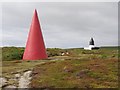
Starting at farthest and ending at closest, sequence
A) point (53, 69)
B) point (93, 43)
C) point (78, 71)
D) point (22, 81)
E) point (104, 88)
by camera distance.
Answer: point (93, 43), point (53, 69), point (78, 71), point (22, 81), point (104, 88)

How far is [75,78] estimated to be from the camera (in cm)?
1658

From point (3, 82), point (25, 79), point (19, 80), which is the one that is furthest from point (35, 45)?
point (3, 82)

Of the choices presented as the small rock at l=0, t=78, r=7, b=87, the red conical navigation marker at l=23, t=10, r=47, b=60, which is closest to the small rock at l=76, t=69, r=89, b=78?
the small rock at l=0, t=78, r=7, b=87

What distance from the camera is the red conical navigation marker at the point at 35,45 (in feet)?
87.0

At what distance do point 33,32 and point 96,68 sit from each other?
9.59 metres

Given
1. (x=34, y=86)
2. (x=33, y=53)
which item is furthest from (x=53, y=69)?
(x=33, y=53)

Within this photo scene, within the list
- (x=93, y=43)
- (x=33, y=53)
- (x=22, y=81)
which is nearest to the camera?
(x=22, y=81)

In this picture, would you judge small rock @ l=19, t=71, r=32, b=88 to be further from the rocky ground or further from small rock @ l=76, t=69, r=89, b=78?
small rock @ l=76, t=69, r=89, b=78

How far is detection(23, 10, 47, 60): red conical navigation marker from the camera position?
26.5m

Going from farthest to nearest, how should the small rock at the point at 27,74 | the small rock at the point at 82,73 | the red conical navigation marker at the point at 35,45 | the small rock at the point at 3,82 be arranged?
the red conical navigation marker at the point at 35,45, the small rock at the point at 27,74, the small rock at the point at 82,73, the small rock at the point at 3,82

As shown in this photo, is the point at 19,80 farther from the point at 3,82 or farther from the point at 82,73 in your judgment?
the point at 82,73

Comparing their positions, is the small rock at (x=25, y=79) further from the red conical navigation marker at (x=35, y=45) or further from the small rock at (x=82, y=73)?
the red conical navigation marker at (x=35, y=45)

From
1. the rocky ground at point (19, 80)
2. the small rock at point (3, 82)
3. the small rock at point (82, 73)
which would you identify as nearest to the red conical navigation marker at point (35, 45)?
the rocky ground at point (19, 80)

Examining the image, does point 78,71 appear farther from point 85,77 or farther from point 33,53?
point 33,53
